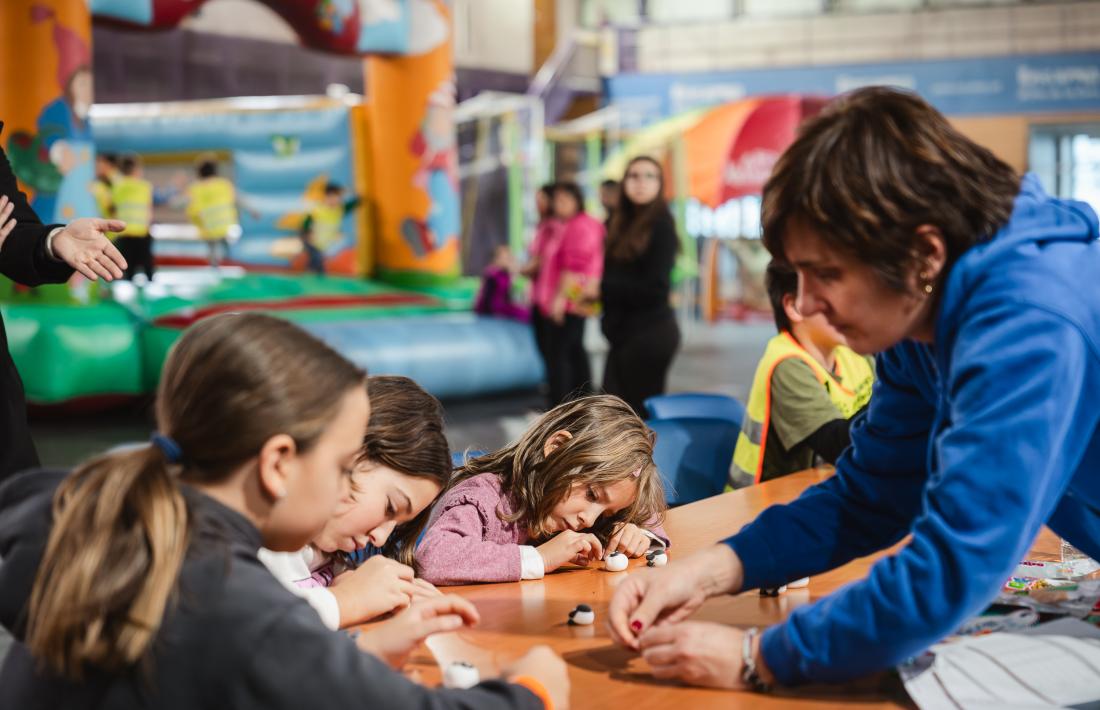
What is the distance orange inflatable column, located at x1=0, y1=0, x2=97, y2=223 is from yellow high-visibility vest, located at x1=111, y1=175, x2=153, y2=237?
2.12 meters

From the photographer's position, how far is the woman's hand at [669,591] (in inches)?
51.0

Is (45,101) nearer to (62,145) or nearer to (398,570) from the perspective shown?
(62,145)

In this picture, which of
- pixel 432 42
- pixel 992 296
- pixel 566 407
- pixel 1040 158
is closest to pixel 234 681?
pixel 992 296

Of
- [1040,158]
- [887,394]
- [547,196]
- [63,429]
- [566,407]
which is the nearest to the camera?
[887,394]

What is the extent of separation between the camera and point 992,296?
43.0 inches

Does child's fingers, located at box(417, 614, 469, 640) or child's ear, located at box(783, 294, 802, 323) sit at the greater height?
child's ear, located at box(783, 294, 802, 323)

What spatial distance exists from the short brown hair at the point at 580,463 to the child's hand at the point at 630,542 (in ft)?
0.31

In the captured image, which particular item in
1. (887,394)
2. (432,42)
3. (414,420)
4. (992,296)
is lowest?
(414,420)

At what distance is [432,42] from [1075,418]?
7707 mm

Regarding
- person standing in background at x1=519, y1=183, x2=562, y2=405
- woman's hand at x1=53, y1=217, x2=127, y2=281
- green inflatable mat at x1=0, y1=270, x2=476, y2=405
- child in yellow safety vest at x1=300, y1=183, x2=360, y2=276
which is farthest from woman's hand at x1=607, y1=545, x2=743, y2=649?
child in yellow safety vest at x1=300, y1=183, x2=360, y2=276

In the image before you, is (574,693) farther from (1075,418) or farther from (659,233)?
(659,233)

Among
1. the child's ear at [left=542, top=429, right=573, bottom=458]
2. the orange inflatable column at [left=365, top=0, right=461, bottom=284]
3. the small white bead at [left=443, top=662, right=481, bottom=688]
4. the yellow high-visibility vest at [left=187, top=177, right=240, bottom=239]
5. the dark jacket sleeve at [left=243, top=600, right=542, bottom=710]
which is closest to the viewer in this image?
the dark jacket sleeve at [left=243, top=600, right=542, bottom=710]

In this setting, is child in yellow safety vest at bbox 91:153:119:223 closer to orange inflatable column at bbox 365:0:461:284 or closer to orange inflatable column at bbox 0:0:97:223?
orange inflatable column at bbox 365:0:461:284

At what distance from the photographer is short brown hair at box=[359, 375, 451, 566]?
5.66ft
